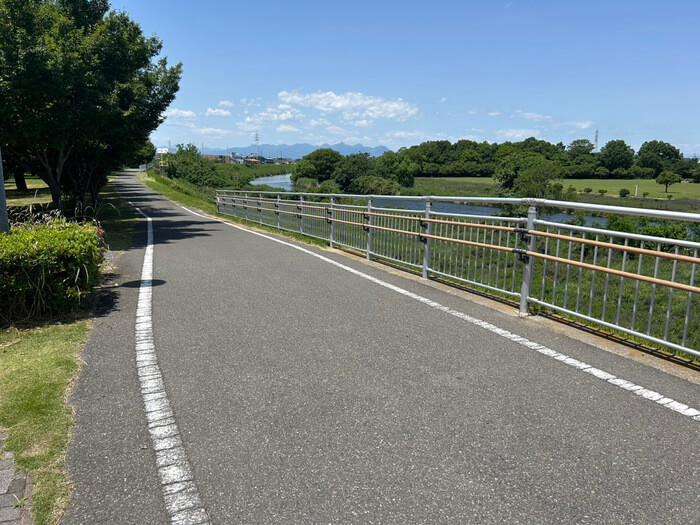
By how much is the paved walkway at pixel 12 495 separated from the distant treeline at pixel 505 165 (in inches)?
1987

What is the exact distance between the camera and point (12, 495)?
2492mm

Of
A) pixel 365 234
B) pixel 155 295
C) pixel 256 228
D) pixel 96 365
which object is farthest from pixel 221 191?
pixel 96 365

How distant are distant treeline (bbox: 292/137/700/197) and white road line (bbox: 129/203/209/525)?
4894cm

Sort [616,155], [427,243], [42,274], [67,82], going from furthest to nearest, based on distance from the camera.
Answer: [616,155] → [67,82] → [427,243] → [42,274]

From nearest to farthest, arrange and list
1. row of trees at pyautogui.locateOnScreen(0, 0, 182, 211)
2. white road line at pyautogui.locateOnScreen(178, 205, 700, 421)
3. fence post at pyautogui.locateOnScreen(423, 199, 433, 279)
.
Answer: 1. white road line at pyautogui.locateOnScreen(178, 205, 700, 421)
2. fence post at pyautogui.locateOnScreen(423, 199, 433, 279)
3. row of trees at pyautogui.locateOnScreen(0, 0, 182, 211)

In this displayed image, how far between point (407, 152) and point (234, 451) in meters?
123

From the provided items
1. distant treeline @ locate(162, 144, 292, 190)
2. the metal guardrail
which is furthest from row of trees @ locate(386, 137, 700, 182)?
the metal guardrail

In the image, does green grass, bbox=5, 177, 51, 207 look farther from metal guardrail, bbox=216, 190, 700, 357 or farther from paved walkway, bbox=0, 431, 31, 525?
paved walkway, bbox=0, 431, 31, 525

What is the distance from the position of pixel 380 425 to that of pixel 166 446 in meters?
1.30

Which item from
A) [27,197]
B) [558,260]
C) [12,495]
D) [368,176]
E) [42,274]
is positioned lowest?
[12,495]

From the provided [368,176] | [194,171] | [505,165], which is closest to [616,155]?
[505,165]

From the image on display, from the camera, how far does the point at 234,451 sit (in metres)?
2.90

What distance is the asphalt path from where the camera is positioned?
2432 mm

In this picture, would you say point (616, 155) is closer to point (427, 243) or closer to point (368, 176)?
point (368, 176)
